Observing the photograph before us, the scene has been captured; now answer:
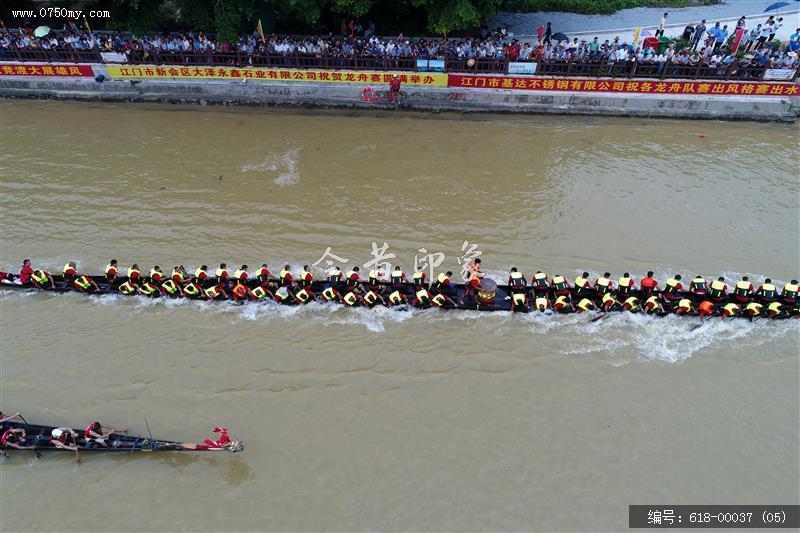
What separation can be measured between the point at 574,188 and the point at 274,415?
1083 cm

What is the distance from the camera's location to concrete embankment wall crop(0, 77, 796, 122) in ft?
57.0

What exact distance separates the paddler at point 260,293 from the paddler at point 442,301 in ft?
12.5

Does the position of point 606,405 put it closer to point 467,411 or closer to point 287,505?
point 467,411

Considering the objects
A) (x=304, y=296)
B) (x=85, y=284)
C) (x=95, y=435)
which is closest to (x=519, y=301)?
(x=304, y=296)

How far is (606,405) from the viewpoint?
9281mm

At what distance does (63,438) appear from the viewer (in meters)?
8.53

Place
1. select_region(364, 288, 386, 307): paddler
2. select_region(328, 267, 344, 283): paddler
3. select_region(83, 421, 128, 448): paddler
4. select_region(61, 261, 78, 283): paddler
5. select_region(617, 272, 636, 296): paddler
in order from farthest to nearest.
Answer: select_region(61, 261, 78, 283): paddler, select_region(328, 267, 344, 283): paddler, select_region(364, 288, 386, 307): paddler, select_region(617, 272, 636, 296): paddler, select_region(83, 421, 128, 448): paddler

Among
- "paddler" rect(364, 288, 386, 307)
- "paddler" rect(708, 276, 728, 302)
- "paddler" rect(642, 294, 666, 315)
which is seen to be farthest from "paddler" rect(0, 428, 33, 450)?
"paddler" rect(708, 276, 728, 302)

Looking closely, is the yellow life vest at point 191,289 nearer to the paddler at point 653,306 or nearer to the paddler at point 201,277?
the paddler at point 201,277

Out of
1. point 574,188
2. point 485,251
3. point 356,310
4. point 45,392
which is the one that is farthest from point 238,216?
point 574,188

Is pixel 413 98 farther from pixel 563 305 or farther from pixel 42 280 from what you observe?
pixel 42 280

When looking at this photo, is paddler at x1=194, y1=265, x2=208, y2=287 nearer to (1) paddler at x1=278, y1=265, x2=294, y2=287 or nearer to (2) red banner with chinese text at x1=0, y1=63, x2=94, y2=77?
(1) paddler at x1=278, y1=265, x2=294, y2=287

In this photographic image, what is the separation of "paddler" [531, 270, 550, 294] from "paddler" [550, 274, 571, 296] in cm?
16

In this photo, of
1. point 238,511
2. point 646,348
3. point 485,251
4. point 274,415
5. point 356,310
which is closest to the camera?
point 238,511
